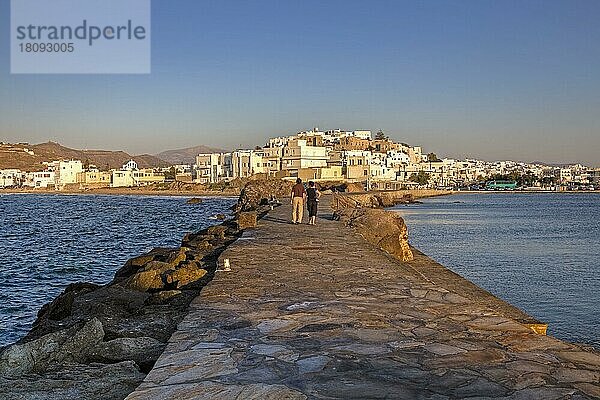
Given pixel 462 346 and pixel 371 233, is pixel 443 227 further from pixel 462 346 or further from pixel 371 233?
pixel 462 346

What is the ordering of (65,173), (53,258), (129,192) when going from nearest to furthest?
(53,258) → (129,192) → (65,173)

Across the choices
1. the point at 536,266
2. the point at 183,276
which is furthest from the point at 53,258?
the point at 536,266

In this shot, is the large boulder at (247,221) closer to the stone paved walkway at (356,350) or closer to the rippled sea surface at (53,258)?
the rippled sea surface at (53,258)

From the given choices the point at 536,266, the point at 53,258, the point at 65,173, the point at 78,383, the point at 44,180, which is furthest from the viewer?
the point at 44,180

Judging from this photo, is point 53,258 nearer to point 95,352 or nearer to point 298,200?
point 298,200

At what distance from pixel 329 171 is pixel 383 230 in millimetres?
99890

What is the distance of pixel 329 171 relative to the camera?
4560 inches

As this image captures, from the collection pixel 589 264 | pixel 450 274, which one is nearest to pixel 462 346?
pixel 450 274

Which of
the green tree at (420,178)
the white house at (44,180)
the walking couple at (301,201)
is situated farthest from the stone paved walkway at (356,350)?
the white house at (44,180)

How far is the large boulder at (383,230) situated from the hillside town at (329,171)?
304 feet

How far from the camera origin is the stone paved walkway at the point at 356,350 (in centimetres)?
369

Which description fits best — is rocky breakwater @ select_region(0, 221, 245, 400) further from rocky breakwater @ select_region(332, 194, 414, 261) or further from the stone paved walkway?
rocky breakwater @ select_region(332, 194, 414, 261)

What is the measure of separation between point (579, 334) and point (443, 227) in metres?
27.0

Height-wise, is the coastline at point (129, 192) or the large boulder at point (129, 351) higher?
the large boulder at point (129, 351)
